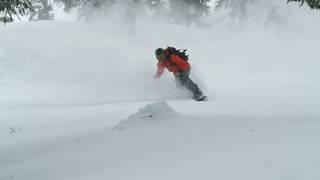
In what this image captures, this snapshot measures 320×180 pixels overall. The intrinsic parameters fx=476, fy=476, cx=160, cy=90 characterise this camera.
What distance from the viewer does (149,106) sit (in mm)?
7344

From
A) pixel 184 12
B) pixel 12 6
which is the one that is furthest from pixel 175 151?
pixel 184 12

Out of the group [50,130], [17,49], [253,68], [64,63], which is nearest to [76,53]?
[64,63]

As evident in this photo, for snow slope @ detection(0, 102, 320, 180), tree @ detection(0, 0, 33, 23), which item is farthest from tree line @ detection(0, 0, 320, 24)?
snow slope @ detection(0, 102, 320, 180)

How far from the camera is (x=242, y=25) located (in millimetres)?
30828

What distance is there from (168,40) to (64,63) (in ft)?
23.9

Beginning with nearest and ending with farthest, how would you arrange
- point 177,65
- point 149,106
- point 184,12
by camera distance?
point 149,106, point 177,65, point 184,12

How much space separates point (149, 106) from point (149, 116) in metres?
0.22

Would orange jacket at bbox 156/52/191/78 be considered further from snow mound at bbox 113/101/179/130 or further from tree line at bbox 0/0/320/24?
snow mound at bbox 113/101/179/130

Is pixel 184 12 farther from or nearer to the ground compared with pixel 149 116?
farther from the ground

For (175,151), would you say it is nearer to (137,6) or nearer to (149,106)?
(149,106)

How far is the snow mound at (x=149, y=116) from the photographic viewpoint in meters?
7.09

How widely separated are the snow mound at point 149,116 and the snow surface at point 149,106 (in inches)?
0.6

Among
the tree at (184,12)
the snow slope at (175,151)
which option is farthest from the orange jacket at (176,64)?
the tree at (184,12)

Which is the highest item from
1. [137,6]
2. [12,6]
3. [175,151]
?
[137,6]
